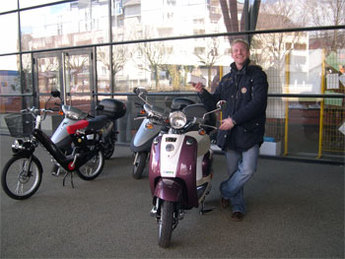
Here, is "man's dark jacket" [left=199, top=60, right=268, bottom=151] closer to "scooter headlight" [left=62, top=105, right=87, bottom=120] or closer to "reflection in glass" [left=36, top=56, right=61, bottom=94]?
"scooter headlight" [left=62, top=105, right=87, bottom=120]

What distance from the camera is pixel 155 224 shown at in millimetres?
3373

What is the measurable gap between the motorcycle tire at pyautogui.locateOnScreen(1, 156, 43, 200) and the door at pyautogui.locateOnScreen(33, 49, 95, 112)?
3921mm

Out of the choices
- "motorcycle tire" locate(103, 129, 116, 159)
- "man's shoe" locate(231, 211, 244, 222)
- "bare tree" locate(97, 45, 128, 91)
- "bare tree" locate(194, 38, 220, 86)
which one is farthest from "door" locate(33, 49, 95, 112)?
"man's shoe" locate(231, 211, 244, 222)

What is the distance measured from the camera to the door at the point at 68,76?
808 centimetres

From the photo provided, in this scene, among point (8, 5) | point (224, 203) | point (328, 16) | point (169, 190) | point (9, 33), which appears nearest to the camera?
point (169, 190)

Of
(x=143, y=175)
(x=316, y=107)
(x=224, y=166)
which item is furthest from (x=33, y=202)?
(x=316, y=107)

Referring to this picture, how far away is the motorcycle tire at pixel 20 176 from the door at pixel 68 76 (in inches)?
154

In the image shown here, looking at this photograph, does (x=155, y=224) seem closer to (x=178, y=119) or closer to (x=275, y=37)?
(x=178, y=119)

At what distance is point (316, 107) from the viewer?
6113mm

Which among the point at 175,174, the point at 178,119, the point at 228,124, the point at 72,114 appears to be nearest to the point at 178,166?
the point at 175,174

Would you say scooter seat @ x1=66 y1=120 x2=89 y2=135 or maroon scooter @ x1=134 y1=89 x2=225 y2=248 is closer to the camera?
maroon scooter @ x1=134 y1=89 x2=225 y2=248

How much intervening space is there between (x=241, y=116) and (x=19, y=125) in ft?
9.18

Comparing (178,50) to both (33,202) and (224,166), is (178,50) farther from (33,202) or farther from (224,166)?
(33,202)

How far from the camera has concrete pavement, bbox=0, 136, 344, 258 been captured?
2854 mm
